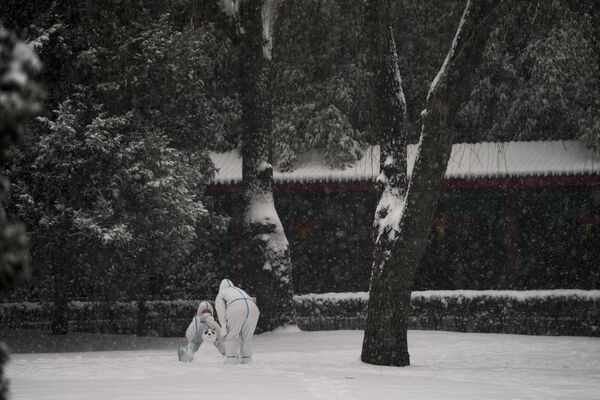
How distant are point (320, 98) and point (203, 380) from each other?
47.9ft

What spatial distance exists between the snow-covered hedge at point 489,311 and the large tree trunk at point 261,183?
2398mm

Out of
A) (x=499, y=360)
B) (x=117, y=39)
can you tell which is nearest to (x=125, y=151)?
(x=117, y=39)

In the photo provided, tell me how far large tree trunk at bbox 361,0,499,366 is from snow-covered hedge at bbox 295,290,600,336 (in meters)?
8.14

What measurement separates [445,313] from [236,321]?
31.1ft

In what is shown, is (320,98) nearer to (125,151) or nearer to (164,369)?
(125,151)

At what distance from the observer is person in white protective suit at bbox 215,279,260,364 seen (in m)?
11.4

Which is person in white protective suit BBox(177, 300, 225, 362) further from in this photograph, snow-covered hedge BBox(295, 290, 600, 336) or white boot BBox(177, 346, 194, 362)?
snow-covered hedge BBox(295, 290, 600, 336)

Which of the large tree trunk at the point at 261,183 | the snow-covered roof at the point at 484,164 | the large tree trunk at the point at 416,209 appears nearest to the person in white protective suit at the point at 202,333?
the large tree trunk at the point at 416,209

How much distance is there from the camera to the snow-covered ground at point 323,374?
9.18 meters

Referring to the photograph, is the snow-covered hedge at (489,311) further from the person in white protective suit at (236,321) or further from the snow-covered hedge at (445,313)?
the person in white protective suit at (236,321)

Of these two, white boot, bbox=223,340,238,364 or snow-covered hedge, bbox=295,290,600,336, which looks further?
snow-covered hedge, bbox=295,290,600,336

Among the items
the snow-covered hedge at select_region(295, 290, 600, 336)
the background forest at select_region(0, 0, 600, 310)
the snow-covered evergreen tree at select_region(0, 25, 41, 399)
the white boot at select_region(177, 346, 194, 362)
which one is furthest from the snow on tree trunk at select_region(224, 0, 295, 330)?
the snow-covered evergreen tree at select_region(0, 25, 41, 399)

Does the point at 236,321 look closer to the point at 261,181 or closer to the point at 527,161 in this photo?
the point at 261,181

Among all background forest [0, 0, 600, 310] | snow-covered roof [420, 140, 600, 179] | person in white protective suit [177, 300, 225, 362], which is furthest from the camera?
snow-covered roof [420, 140, 600, 179]
